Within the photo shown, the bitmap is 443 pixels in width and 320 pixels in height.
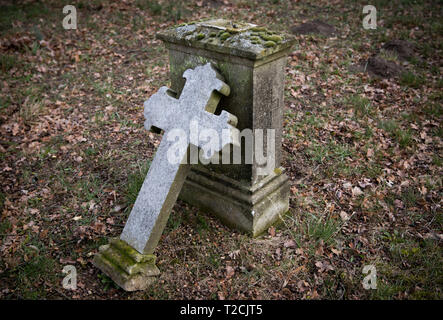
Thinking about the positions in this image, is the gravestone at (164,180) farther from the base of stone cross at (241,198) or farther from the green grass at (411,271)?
the green grass at (411,271)

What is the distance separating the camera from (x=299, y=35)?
24.3 ft

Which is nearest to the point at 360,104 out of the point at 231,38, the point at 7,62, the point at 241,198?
the point at 241,198

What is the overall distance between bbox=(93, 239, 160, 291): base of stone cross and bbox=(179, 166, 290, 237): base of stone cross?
33.2 inches

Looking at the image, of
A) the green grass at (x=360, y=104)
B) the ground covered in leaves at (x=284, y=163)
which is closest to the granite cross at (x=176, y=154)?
the ground covered in leaves at (x=284, y=163)

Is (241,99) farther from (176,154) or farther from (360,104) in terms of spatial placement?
(360,104)

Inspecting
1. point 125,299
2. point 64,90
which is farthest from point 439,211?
point 64,90

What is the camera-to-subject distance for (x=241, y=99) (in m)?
3.02

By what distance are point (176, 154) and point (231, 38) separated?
1020mm

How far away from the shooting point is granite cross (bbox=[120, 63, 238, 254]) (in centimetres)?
290

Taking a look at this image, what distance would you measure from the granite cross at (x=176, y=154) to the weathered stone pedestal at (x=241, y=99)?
168 mm

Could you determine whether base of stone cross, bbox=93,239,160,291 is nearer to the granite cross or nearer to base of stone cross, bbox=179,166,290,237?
the granite cross

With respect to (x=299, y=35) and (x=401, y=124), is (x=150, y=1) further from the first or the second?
(x=401, y=124)
